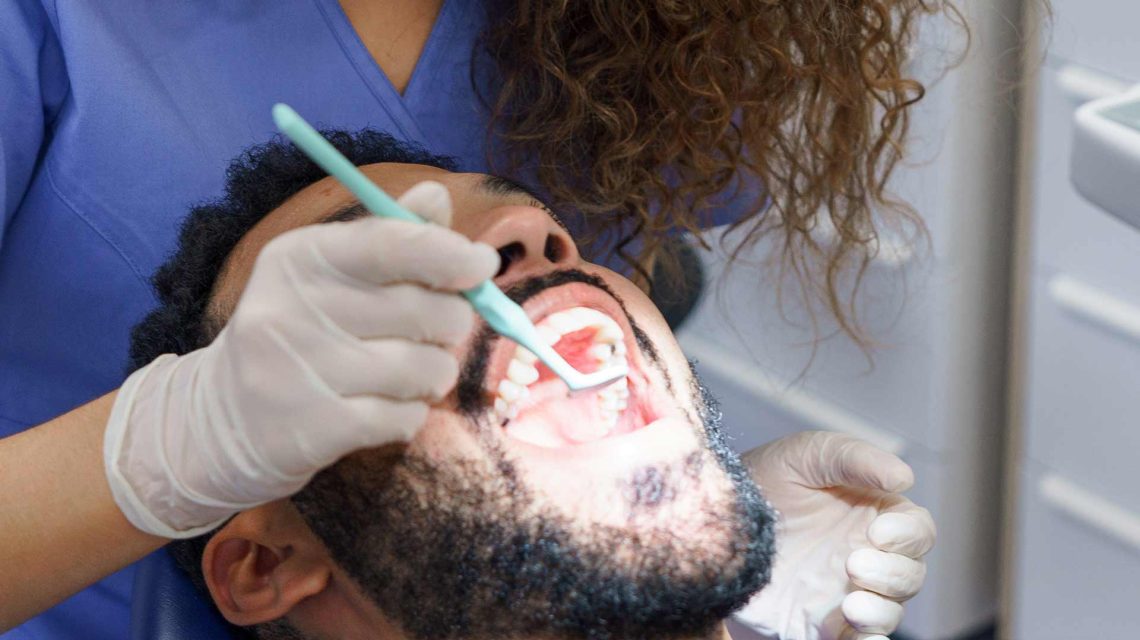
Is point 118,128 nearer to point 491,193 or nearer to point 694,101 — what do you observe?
point 491,193

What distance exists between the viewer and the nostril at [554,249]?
1.10m

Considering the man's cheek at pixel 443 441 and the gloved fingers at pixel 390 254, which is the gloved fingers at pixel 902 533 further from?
the gloved fingers at pixel 390 254

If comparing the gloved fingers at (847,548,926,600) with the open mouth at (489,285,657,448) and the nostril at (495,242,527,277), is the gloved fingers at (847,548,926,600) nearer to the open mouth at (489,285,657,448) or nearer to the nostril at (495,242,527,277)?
the open mouth at (489,285,657,448)

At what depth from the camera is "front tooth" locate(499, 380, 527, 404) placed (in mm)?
1006

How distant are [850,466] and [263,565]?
561mm

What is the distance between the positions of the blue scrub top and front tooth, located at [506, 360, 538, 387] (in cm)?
39

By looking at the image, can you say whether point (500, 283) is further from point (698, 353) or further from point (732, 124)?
point (698, 353)

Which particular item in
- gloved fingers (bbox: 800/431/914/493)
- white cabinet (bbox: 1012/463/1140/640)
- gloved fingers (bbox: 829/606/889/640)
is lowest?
white cabinet (bbox: 1012/463/1140/640)

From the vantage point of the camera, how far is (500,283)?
1045 millimetres

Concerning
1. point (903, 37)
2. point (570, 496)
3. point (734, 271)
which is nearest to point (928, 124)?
point (903, 37)

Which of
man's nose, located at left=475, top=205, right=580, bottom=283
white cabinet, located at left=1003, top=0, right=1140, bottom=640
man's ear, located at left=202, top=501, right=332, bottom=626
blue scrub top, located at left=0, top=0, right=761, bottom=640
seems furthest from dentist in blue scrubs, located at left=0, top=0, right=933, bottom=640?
white cabinet, located at left=1003, top=0, right=1140, bottom=640

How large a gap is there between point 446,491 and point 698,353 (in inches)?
55.2

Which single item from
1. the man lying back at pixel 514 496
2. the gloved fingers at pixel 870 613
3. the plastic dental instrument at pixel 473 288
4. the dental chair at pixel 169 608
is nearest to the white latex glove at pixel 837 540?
the gloved fingers at pixel 870 613

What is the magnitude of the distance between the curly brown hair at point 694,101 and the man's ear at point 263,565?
0.50m
